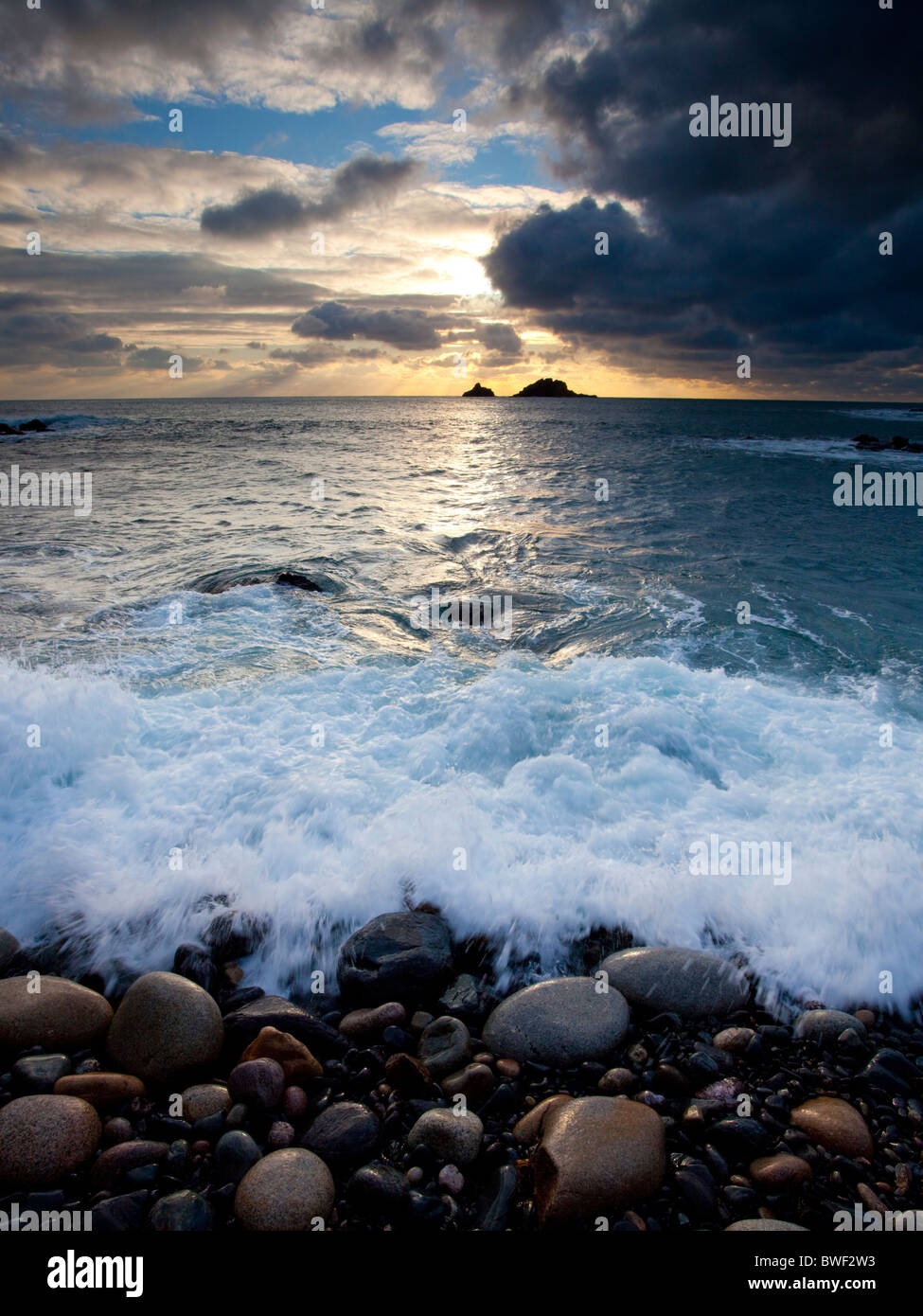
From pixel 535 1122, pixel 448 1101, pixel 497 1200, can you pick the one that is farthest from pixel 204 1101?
pixel 535 1122

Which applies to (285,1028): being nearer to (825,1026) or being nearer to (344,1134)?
(344,1134)

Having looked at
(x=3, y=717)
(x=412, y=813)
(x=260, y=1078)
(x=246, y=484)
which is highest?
(x=246, y=484)

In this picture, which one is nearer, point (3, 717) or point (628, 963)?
point (628, 963)

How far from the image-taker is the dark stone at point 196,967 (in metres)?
4.31

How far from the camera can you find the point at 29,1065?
Result: 345 centimetres

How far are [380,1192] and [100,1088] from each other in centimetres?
162

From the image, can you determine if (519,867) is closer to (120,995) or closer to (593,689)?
(120,995)

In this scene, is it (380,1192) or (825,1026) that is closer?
(380,1192)

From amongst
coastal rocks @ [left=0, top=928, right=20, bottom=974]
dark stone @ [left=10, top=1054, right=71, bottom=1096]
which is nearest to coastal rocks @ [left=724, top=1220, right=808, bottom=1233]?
dark stone @ [left=10, top=1054, right=71, bottom=1096]

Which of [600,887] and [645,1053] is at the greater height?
[600,887]

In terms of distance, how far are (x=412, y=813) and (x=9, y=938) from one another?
314 centimetres

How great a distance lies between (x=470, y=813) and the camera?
5844 millimetres

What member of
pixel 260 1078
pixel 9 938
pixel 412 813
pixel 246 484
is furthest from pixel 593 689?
pixel 246 484
